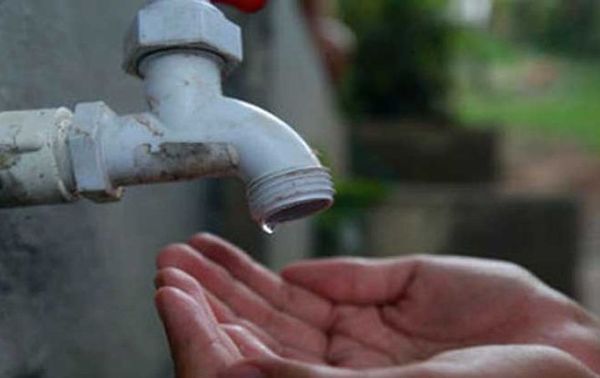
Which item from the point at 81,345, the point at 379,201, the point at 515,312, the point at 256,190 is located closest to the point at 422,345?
the point at 515,312

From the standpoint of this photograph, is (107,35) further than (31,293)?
Yes

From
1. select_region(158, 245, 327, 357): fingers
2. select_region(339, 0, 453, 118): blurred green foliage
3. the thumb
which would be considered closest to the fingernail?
the thumb

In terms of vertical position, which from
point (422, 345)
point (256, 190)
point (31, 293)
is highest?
point (256, 190)

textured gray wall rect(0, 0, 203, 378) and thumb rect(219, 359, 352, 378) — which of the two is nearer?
thumb rect(219, 359, 352, 378)

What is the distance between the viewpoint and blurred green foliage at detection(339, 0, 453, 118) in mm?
8398

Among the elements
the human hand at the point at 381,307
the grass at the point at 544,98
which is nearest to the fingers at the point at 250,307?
the human hand at the point at 381,307

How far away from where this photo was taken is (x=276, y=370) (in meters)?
0.82

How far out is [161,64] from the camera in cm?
92

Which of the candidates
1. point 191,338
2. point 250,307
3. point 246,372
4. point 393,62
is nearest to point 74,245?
point 250,307

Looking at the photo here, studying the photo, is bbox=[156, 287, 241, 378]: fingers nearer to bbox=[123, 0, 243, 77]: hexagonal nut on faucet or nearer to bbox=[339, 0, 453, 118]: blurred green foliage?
bbox=[123, 0, 243, 77]: hexagonal nut on faucet

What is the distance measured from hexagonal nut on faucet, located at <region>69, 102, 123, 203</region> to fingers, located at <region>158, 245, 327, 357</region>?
12.8 inches

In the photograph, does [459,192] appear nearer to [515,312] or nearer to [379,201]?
[379,201]

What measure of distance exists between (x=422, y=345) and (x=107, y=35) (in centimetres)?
52

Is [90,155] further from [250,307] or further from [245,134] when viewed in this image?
[250,307]
